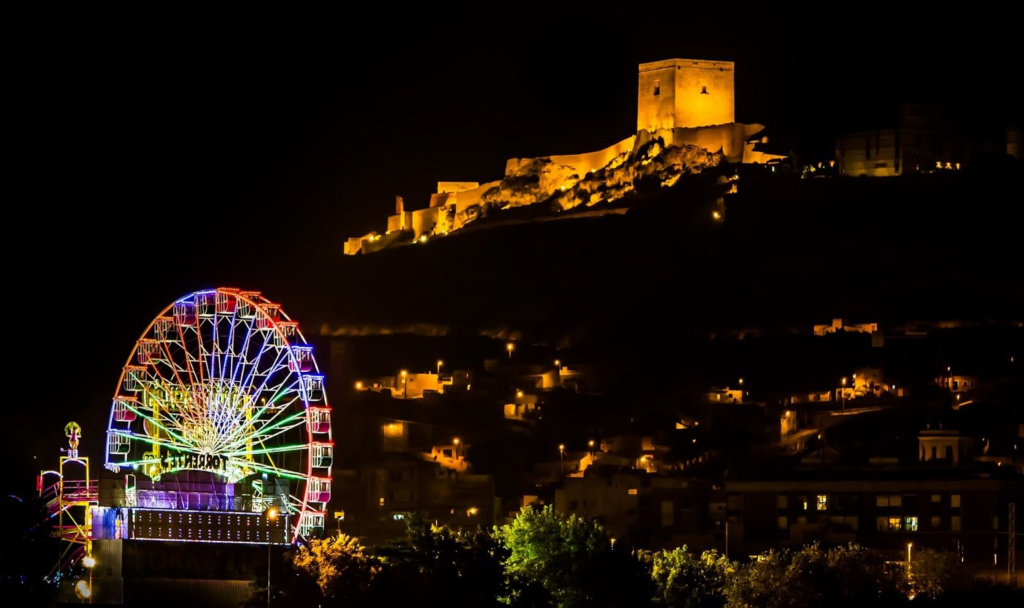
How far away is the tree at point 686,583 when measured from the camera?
5178cm

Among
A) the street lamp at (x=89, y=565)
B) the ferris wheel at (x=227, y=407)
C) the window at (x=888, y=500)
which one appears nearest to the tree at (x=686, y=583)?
the ferris wheel at (x=227, y=407)

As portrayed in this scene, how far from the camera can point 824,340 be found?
100250 millimetres

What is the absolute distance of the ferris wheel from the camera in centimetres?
5522

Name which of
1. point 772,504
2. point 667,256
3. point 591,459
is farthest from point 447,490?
point 667,256

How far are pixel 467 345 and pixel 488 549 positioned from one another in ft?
191

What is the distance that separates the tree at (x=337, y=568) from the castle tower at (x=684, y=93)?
A: 71.8 meters

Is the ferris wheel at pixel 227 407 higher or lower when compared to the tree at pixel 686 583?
higher

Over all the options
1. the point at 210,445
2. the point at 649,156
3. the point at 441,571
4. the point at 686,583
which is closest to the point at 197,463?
the point at 210,445

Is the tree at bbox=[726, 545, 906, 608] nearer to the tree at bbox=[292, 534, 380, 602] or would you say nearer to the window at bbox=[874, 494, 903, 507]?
the tree at bbox=[292, 534, 380, 602]

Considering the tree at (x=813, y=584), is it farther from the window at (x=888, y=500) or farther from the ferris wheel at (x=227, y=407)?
the window at (x=888, y=500)

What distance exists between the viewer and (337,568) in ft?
169

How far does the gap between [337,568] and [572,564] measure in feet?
20.8

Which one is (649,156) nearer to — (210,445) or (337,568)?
(210,445)

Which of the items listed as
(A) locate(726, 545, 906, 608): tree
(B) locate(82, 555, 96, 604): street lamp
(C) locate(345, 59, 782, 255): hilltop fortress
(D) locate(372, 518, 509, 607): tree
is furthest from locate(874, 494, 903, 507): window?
(C) locate(345, 59, 782, 255): hilltop fortress
